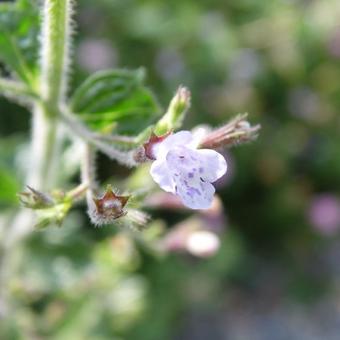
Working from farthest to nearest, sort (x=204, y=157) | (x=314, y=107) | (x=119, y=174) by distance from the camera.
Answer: (x=314, y=107), (x=119, y=174), (x=204, y=157)

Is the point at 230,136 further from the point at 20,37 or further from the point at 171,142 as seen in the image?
the point at 20,37

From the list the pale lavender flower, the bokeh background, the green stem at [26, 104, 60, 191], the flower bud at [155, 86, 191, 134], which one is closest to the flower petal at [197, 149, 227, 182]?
the pale lavender flower

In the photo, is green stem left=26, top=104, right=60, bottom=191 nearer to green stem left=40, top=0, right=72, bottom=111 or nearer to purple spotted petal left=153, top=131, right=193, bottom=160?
green stem left=40, top=0, right=72, bottom=111

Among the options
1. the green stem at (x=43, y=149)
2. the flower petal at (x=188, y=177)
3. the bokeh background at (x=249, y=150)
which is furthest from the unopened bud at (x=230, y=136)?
the bokeh background at (x=249, y=150)

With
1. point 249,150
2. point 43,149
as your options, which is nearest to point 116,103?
point 43,149

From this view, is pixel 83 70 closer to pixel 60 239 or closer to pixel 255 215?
pixel 255 215

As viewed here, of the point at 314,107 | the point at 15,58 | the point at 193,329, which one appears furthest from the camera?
the point at 314,107

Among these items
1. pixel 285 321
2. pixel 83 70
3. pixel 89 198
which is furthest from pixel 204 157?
pixel 285 321

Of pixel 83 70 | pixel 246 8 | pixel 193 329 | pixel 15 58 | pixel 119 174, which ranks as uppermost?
pixel 246 8
